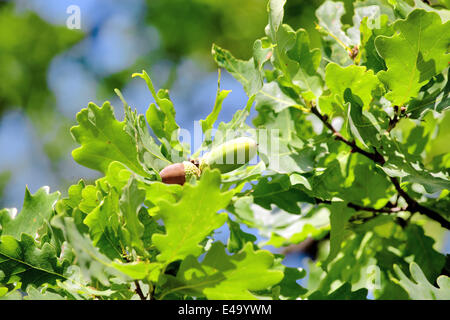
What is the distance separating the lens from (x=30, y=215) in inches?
41.1

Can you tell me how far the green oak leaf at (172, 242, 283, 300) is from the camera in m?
0.77

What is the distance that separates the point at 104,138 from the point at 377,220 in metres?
0.73

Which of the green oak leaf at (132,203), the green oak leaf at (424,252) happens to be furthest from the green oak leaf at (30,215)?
the green oak leaf at (424,252)

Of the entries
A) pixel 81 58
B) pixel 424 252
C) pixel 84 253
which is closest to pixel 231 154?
pixel 84 253

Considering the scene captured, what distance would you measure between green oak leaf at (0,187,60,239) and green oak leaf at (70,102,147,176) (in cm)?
13

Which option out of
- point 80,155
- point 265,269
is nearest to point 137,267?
point 265,269

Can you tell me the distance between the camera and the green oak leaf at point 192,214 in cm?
73

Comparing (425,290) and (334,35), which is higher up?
(334,35)

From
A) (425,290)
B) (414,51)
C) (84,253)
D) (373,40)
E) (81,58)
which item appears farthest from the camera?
(81,58)

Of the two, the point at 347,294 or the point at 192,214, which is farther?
the point at 347,294

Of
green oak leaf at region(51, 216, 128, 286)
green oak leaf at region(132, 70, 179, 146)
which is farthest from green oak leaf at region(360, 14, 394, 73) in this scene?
green oak leaf at region(51, 216, 128, 286)

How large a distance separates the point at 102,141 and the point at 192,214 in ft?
1.03

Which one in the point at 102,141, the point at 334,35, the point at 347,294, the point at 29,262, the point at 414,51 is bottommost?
the point at 347,294

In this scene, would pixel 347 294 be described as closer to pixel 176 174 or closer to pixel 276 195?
pixel 276 195
